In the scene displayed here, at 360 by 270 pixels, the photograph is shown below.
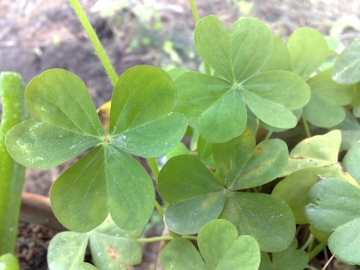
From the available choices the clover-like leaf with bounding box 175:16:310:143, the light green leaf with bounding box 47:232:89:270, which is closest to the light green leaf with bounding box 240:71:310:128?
the clover-like leaf with bounding box 175:16:310:143

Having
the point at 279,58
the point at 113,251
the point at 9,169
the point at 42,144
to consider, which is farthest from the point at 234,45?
the point at 9,169

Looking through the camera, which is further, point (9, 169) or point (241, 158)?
point (9, 169)

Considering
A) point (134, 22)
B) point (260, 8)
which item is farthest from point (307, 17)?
point (134, 22)

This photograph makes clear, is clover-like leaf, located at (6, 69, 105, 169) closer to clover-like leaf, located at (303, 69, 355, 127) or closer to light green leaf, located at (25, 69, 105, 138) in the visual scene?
light green leaf, located at (25, 69, 105, 138)

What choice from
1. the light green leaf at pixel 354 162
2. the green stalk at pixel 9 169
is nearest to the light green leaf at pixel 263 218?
the light green leaf at pixel 354 162

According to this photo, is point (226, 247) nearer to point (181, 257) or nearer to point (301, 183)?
point (181, 257)

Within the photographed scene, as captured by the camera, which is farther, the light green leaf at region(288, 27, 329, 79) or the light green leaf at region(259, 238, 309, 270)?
the light green leaf at region(288, 27, 329, 79)
